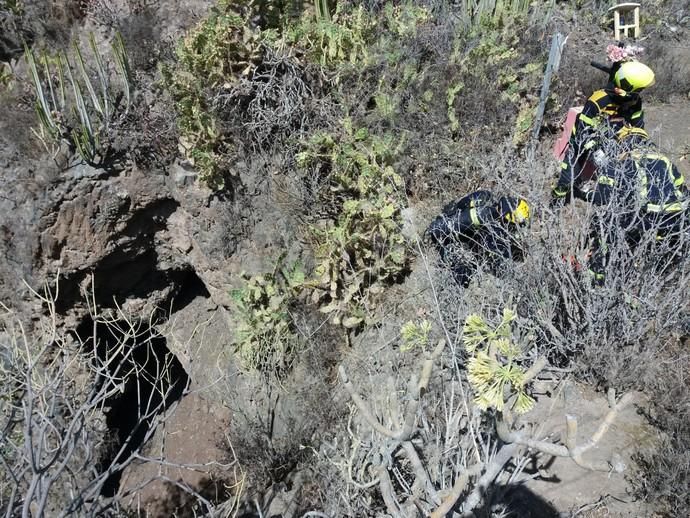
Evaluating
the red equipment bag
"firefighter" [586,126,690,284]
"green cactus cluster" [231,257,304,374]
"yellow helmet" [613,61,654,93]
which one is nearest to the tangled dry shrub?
"firefighter" [586,126,690,284]

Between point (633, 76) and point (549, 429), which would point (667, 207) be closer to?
point (633, 76)

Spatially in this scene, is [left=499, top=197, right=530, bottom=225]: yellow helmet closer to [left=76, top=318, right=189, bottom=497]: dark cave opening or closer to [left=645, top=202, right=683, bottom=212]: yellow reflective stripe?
[left=645, top=202, right=683, bottom=212]: yellow reflective stripe

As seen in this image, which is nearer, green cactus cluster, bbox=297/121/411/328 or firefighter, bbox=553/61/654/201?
firefighter, bbox=553/61/654/201

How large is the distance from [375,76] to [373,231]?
6.54ft

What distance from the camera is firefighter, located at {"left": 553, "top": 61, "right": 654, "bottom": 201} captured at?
344 centimetres

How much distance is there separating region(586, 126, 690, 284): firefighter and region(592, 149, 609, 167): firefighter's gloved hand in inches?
1.7

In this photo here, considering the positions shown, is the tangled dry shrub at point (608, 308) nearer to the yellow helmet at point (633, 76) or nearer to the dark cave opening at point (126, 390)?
the yellow helmet at point (633, 76)

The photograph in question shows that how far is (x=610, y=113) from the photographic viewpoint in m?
3.69

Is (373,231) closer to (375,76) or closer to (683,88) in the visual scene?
(375,76)

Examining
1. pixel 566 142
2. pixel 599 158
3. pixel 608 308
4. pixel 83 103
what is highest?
pixel 83 103

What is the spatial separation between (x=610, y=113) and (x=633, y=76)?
1.07 feet

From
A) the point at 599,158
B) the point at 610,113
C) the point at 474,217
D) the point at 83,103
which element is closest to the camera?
the point at 599,158

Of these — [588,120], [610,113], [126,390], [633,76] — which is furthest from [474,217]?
[126,390]

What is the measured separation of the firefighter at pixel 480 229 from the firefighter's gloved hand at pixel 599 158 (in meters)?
0.57
